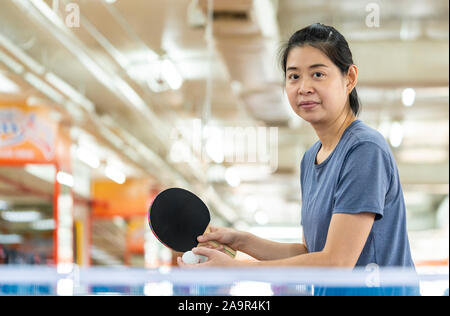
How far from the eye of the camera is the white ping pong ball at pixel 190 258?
4.11 ft

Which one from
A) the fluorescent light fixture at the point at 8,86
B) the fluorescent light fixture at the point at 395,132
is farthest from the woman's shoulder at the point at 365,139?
the fluorescent light fixture at the point at 395,132

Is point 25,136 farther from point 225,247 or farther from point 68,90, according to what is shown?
point 225,247

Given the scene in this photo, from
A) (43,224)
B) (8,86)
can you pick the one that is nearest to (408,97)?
(8,86)

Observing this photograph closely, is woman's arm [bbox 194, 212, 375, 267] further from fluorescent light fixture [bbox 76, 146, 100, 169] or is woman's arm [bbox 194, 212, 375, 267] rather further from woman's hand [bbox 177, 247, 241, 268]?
fluorescent light fixture [bbox 76, 146, 100, 169]

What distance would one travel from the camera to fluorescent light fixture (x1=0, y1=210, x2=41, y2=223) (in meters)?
14.1

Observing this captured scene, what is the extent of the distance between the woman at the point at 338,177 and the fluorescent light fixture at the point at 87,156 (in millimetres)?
9436

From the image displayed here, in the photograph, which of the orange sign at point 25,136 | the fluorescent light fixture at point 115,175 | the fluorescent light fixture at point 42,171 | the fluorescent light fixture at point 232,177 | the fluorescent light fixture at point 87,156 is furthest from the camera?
the fluorescent light fixture at point 232,177

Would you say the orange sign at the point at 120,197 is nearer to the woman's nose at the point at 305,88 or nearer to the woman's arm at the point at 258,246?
the woman's arm at the point at 258,246

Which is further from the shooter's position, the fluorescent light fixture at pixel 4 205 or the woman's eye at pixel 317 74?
the fluorescent light fixture at pixel 4 205

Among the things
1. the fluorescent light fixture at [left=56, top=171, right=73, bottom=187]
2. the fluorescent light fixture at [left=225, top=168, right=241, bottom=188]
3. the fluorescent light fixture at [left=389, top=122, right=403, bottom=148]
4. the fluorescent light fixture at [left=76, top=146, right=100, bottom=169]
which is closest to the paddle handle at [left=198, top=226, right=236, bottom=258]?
the fluorescent light fixture at [left=56, top=171, right=73, bottom=187]

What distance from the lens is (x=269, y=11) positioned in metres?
5.46

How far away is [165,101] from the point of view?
971cm

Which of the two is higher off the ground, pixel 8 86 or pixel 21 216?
pixel 8 86

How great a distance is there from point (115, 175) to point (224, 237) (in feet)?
36.9
